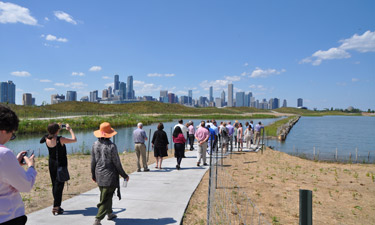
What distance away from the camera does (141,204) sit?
640 cm

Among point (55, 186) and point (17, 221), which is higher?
point (17, 221)

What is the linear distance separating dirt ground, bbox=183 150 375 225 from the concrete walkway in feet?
1.26

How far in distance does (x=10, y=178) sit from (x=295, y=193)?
863 cm

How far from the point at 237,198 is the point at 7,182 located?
6.70m

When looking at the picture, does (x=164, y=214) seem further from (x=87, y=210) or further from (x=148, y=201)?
(x=87, y=210)

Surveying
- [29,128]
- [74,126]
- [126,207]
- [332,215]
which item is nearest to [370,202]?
[332,215]

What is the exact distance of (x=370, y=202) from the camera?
830 cm

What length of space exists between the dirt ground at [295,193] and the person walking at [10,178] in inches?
148

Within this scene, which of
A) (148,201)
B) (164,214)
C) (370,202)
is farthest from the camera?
(370,202)

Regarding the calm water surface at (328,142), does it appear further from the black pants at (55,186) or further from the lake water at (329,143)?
the black pants at (55,186)

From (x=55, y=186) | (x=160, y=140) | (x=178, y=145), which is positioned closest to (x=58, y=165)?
(x=55, y=186)

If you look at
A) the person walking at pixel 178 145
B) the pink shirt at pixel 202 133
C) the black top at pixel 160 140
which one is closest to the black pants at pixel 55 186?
the black top at pixel 160 140

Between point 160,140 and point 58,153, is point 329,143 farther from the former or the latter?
point 58,153

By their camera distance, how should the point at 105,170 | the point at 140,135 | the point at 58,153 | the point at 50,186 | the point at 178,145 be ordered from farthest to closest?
the point at 178,145 → the point at 140,135 → the point at 50,186 → the point at 58,153 → the point at 105,170
